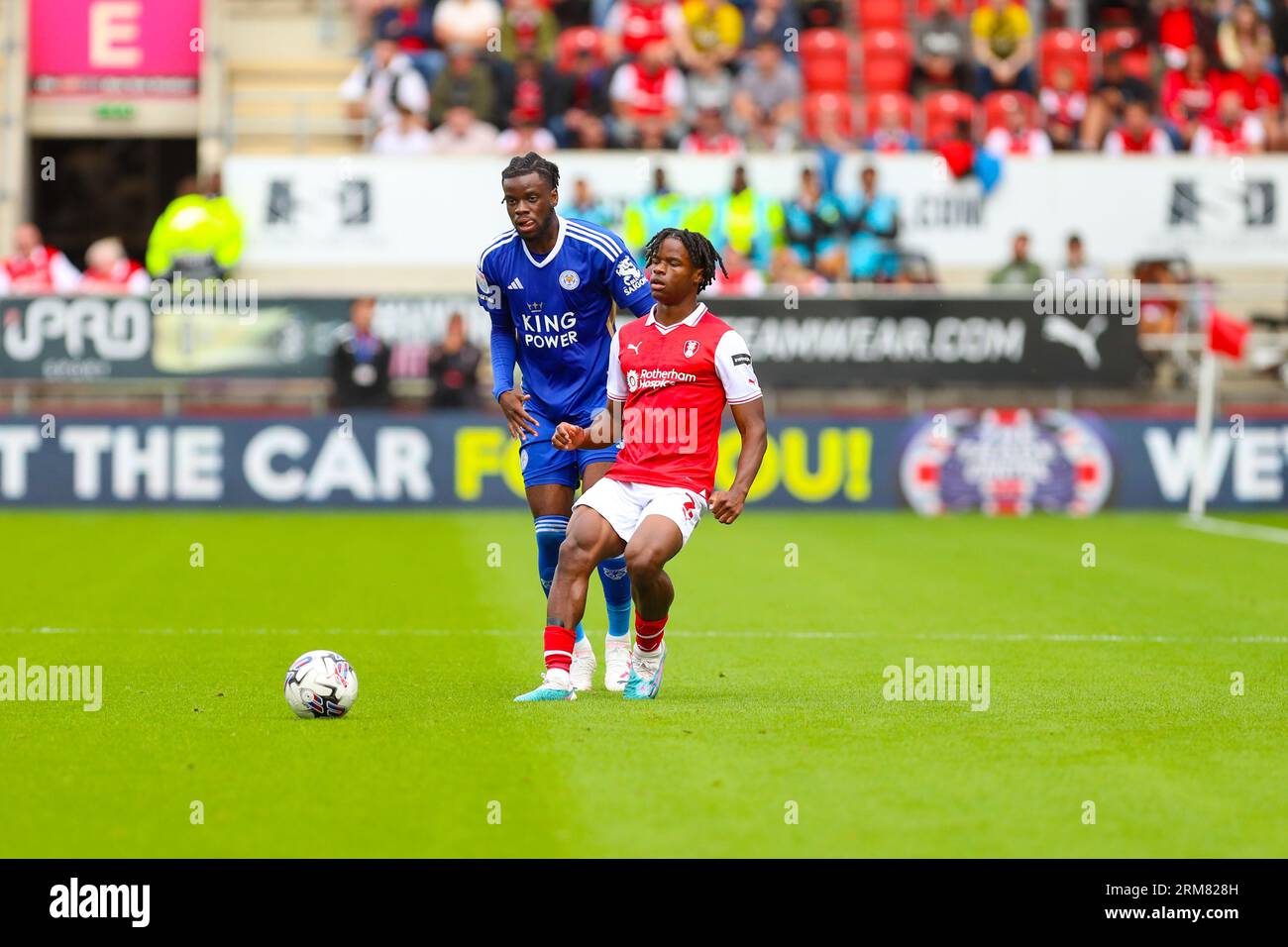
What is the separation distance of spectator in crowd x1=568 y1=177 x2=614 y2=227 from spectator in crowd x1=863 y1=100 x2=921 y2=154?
392 cm

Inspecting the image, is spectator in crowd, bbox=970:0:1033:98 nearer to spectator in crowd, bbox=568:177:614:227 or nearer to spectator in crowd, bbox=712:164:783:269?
spectator in crowd, bbox=712:164:783:269

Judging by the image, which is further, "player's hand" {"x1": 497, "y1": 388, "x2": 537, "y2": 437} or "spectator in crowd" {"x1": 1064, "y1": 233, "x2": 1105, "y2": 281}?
"spectator in crowd" {"x1": 1064, "y1": 233, "x2": 1105, "y2": 281}

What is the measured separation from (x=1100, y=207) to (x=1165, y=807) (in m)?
20.2

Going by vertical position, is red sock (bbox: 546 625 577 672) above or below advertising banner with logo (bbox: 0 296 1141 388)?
below

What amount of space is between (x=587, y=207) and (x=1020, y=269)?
5.08 metres

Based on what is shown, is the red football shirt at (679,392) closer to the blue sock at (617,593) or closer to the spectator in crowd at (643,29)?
the blue sock at (617,593)

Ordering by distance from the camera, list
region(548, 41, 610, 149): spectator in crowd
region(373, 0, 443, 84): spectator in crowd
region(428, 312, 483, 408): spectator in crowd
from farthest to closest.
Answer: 1. region(373, 0, 443, 84): spectator in crowd
2. region(548, 41, 610, 149): spectator in crowd
3. region(428, 312, 483, 408): spectator in crowd

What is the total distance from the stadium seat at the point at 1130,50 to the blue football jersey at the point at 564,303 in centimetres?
1968

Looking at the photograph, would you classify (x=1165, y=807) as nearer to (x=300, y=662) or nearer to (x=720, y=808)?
(x=720, y=808)

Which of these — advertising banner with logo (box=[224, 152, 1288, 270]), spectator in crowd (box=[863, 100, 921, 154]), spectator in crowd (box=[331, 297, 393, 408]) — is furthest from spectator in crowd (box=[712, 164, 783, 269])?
spectator in crowd (box=[331, 297, 393, 408])

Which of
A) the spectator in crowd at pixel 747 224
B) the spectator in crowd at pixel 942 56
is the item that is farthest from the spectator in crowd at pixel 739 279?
the spectator in crowd at pixel 942 56

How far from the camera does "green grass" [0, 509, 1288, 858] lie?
256 inches

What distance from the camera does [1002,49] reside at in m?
27.4

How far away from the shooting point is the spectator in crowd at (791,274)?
23538 mm
